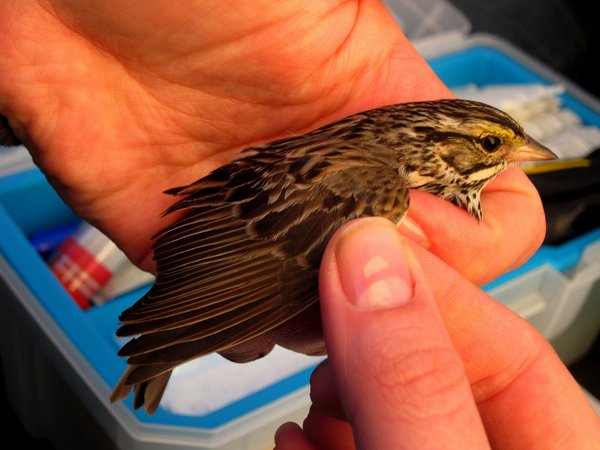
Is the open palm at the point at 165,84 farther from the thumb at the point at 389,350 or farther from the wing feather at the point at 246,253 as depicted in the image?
the thumb at the point at 389,350

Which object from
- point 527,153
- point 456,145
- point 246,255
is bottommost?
point 527,153

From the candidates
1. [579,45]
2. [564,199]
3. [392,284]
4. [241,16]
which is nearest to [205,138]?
[241,16]

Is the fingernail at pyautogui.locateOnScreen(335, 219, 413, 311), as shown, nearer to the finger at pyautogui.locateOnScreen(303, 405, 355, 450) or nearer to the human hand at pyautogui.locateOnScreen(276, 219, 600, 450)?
the human hand at pyautogui.locateOnScreen(276, 219, 600, 450)

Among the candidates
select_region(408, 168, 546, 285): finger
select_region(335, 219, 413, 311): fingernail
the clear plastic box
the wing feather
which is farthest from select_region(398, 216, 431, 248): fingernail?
the clear plastic box

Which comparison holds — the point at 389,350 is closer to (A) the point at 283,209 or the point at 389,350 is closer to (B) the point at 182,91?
(A) the point at 283,209

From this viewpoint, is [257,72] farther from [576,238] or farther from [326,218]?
[576,238]

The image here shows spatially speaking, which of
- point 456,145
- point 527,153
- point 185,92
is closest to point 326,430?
point 456,145

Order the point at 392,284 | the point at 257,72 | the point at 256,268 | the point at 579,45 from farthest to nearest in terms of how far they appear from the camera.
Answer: the point at 579,45 → the point at 257,72 → the point at 256,268 → the point at 392,284
